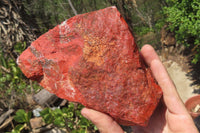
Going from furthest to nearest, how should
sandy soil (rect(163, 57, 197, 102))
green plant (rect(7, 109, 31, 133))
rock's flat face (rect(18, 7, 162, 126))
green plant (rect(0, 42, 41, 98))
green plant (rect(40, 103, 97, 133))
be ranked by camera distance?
green plant (rect(0, 42, 41, 98)) < sandy soil (rect(163, 57, 197, 102)) < green plant (rect(7, 109, 31, 133)) < green plant (rect(40, 103, 97, 133)) < rock's flat face (rect(18, 7, 162, 126))

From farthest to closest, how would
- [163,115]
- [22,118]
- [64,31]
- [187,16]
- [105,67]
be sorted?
[22,118], [187,16], [163,115], [64,31], [105,67]

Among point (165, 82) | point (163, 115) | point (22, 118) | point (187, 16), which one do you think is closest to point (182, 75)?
point (187, 16)

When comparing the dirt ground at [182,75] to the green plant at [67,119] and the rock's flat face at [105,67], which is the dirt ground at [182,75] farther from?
the rock's flat face at [105,67]

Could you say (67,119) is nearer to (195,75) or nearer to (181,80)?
(181,80)

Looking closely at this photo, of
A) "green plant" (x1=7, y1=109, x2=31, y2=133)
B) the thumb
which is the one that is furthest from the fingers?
"green plant" (x1=7, y1=109, x2=31, y2=133)

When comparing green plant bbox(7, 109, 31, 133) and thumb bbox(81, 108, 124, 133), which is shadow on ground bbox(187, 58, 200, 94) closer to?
thumb bbox(81, 108, 124, 133)

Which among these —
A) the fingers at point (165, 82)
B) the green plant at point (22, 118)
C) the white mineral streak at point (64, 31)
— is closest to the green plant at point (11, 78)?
the green plant at point (22, 118)

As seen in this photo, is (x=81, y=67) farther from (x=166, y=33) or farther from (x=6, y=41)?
(x=166, y=33)
